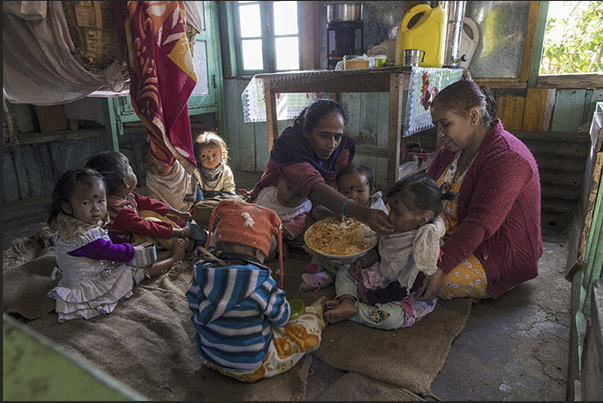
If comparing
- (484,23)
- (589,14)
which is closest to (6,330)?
(484,23)

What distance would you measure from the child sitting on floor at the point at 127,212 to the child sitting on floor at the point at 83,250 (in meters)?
0.23

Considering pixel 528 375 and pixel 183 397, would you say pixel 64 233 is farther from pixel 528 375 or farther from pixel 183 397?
pixel 528 375

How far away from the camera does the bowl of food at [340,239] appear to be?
2082mm

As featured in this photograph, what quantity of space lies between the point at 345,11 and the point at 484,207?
311 cm

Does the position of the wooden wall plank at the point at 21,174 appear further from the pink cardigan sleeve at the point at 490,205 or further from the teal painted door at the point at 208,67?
the pink cardigan sleeve at the point at 490,205

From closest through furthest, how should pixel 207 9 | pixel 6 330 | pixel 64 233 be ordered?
pixel 6 330 → pixel 64 233 → pixel 207 9

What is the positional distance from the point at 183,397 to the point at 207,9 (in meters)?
4.89

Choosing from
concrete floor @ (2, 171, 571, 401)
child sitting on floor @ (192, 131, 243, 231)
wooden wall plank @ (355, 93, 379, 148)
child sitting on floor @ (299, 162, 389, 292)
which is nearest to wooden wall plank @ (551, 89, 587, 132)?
wooden wall plank @ (355, 93, 379, 148)

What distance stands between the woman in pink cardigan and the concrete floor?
162mm

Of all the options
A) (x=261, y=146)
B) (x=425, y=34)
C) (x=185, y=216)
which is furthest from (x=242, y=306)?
(x=261, y=146)

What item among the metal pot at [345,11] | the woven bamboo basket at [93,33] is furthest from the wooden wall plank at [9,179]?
the metal pot at [345,11]

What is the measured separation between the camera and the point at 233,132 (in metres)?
5.72

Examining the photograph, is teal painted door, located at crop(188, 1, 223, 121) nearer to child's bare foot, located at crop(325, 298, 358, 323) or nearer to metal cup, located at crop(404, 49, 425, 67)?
metal cup, located at crop(404, 49, 425, 67)

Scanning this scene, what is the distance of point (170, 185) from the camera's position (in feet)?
10.3
